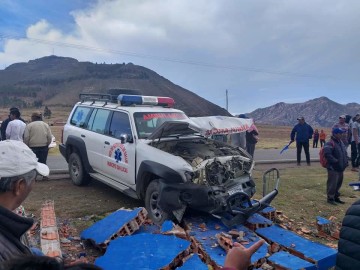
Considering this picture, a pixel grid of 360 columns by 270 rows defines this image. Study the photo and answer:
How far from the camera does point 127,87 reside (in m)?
125

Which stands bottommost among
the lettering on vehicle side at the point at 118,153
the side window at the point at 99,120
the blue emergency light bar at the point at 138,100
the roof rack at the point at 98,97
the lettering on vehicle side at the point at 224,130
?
the lettering on vehicle side at the point at 118,153

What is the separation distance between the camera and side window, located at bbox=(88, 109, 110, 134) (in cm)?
793

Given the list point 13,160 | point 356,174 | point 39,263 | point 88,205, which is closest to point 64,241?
point 88,205

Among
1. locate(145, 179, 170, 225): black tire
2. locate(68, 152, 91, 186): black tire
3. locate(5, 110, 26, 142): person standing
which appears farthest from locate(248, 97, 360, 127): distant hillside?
locate(145, 179, 170, 225): black tire

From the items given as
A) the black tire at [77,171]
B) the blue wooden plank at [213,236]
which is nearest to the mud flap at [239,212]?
the blue wooden plank at [213,236]

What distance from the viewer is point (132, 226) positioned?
551 cm

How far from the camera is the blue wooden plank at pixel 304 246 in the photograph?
15.9ft

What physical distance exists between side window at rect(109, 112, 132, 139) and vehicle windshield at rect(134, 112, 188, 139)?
202mm

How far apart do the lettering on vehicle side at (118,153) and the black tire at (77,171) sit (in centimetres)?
150

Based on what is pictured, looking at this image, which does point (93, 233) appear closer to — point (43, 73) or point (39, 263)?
point (39, 263)

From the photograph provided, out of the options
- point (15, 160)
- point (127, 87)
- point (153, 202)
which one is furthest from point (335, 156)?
point (127, 87)

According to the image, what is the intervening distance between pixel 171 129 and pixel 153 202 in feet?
4.46

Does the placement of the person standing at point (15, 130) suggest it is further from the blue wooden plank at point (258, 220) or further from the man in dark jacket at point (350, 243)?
the man in dark jacket at point (350, 243)

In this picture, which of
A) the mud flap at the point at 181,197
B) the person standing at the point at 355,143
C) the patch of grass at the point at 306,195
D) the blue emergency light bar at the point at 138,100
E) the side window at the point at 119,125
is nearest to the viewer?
the mud flap at the point at 181,197
